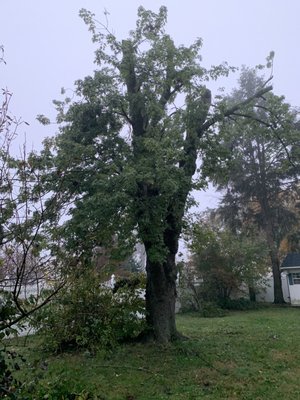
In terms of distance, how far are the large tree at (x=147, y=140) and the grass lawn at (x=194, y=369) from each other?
101cm

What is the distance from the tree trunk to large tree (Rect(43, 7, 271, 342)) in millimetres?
23

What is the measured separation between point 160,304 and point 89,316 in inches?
168

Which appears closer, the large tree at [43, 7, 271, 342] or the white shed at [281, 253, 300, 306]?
the large tree at [43, 7, 271, 342]

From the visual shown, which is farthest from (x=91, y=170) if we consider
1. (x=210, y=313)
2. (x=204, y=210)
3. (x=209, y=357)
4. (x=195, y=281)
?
(x=204, y=210)

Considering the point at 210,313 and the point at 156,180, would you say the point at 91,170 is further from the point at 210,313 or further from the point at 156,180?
the point at 210,313

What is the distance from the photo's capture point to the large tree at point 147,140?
Answer: 27.6 ft

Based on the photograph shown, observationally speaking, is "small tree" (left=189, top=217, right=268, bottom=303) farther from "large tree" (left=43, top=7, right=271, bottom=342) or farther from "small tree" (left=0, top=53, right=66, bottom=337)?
"small tree" (left=0, top=53, right=66, bottom=337)

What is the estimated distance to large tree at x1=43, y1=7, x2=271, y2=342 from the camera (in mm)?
8414

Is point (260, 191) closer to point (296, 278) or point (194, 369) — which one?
point (296, 278)

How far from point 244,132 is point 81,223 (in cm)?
718

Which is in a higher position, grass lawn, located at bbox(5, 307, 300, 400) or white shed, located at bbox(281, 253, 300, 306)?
white shed, located at bbox(281, 253, 300, 306)

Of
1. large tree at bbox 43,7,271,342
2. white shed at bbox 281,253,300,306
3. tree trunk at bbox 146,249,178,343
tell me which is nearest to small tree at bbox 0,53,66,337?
large tree at bbox 43,7,271,342

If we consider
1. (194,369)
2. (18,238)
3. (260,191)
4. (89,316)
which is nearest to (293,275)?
(260,191)

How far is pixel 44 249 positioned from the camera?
3.49 metres
